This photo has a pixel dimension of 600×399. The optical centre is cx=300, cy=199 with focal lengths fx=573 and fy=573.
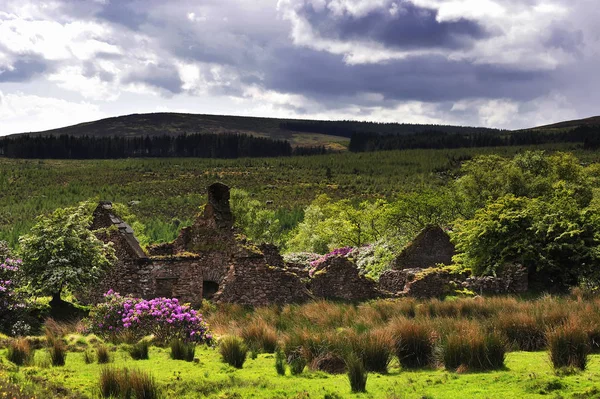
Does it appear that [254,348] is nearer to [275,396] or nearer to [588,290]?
[275,396]

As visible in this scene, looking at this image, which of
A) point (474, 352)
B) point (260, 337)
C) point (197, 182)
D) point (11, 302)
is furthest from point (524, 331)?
point (197, 182)

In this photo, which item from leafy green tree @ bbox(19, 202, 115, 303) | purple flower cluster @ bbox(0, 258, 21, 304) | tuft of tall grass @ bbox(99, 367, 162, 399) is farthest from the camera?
leafy green tree @ bbox(19, 202, 115, 303)

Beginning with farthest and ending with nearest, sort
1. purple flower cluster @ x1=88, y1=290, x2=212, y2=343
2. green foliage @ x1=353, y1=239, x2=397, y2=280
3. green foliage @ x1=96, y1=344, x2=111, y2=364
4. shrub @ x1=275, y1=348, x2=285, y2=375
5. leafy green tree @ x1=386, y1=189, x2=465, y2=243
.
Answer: leafy green tree @ x1=386, y1=189, x2=465, y2=243 < green foliage @ x1=353, y1=239, x2=397, y2=280 < purple flower cluster @ x1=88, y1=290, x2=212, y2=343 < green foliage @ x1=96, y1=344, x2=111, y2=364 < shrub @ x1=275, y1=348, x2=285, y2=375

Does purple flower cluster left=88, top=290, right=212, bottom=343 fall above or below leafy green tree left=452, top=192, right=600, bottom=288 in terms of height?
below

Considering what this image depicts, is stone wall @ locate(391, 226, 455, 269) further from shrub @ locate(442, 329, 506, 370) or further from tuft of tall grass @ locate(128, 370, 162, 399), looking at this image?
tuft of tall grass @ locate(128, 370, 162, 399)

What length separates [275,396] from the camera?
9.30 metres

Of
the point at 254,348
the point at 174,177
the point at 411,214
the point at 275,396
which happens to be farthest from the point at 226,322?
the point at 174,177

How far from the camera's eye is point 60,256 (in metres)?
16.5

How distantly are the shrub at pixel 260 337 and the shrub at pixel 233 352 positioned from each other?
81 cm

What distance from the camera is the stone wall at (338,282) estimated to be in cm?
2150

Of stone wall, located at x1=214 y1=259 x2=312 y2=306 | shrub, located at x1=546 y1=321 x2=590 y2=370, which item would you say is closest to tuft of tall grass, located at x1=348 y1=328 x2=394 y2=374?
shrub, located at x1=546 y1=321 x2=590 y2=370

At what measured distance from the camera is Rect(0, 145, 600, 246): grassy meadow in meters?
87.1

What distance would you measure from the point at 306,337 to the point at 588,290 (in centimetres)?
1162

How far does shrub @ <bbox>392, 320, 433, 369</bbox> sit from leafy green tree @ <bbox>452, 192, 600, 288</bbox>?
11465 millimetres
